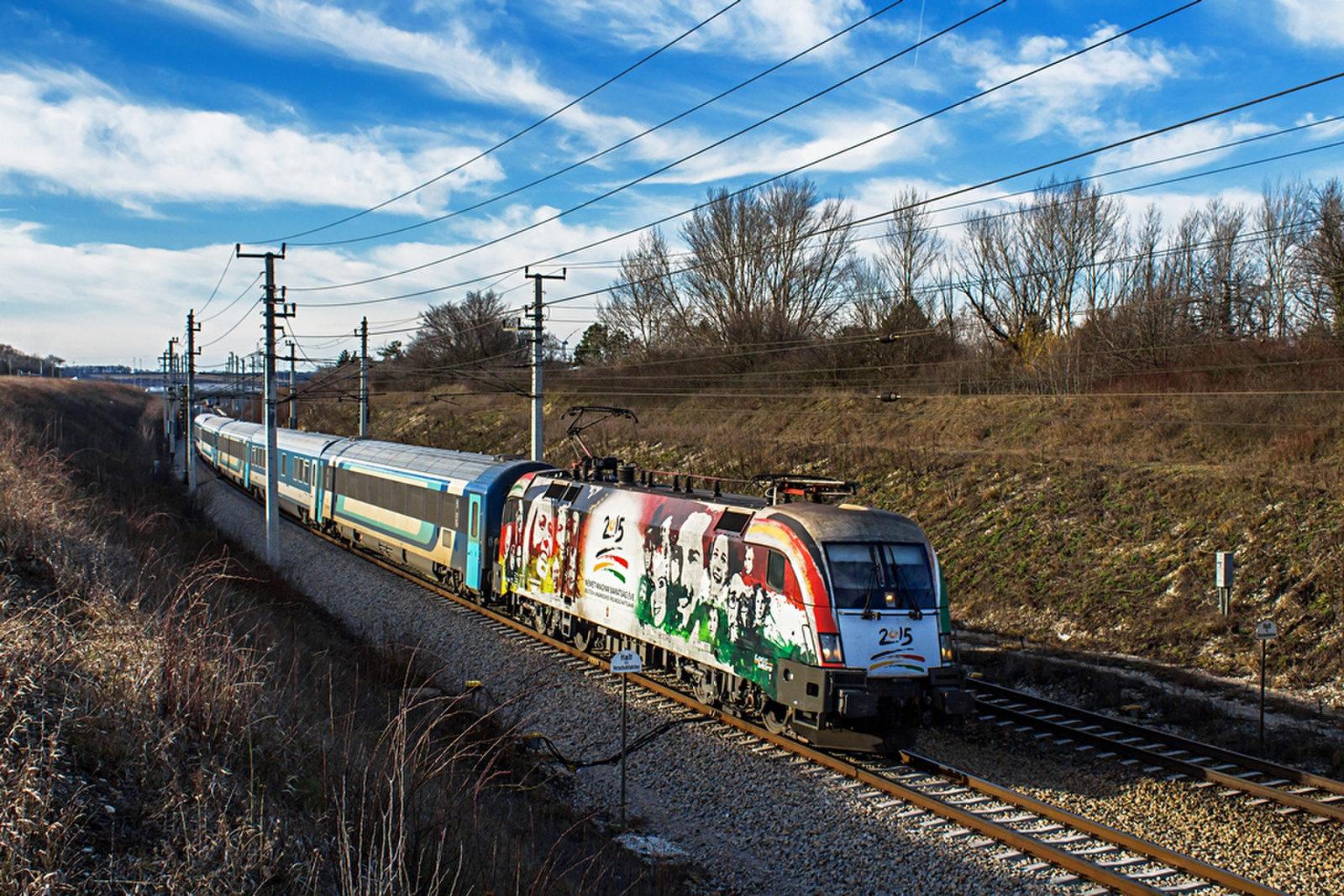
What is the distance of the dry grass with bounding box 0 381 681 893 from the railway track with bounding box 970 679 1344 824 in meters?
6.08

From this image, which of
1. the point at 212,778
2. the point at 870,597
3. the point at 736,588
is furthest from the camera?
the point at 736,588

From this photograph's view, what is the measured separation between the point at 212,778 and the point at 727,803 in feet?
18.0

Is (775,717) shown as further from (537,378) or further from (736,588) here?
(537,378)

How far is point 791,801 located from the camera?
365 inches

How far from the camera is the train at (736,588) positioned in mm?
9828

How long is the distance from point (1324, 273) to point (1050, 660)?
54.8 feet

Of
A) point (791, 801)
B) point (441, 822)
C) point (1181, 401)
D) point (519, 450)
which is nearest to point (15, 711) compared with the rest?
point (441, 822)

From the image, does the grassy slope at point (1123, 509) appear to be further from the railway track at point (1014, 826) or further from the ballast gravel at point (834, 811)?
the railway track at point (1014, 826)

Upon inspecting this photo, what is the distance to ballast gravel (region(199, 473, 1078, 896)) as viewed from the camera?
7.70m

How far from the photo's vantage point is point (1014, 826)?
8484 mm

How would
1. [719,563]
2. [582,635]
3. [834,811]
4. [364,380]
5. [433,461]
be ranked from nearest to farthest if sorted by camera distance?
[834,811] → [719,563] → [582,635] → [433,461] → [364,380]

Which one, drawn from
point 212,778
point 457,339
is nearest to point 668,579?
point 212,778

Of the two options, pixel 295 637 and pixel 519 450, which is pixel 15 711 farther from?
pixel 519 450

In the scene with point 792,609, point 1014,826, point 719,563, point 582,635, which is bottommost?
A: point 1014,826
